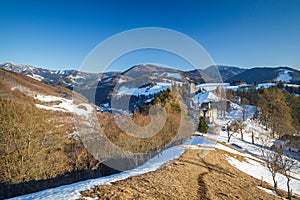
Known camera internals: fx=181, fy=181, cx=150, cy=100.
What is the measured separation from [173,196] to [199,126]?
29.7m

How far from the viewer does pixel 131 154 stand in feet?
68.0

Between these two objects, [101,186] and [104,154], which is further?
[104,154]

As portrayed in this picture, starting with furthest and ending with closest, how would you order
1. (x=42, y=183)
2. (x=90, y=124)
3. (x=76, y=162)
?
(x=90, y=124), (x=76, y=162), (x=42, y=183)

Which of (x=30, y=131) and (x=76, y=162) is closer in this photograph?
(x=30, y=131)

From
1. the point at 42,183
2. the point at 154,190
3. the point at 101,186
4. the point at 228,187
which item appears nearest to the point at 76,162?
the point at 42,183

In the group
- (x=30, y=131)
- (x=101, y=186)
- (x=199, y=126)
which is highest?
(x=30, y=131)

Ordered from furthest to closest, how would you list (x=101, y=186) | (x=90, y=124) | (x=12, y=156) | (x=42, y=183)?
(x=90, y=124)
(x=42, y=183)
(x=12, y=156)
(x=101, y=186)

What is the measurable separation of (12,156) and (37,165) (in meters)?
1.72

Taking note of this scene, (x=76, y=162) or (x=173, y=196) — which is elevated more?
(x=173, y=196)

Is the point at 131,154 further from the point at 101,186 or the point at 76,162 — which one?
the point at 101,186

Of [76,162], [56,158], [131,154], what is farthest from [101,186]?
[131,154]

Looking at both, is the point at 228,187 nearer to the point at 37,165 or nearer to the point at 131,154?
the point at 131,154

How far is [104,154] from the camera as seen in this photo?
19562mm

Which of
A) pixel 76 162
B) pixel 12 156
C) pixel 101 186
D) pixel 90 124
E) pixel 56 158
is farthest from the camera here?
pixel 90 124
